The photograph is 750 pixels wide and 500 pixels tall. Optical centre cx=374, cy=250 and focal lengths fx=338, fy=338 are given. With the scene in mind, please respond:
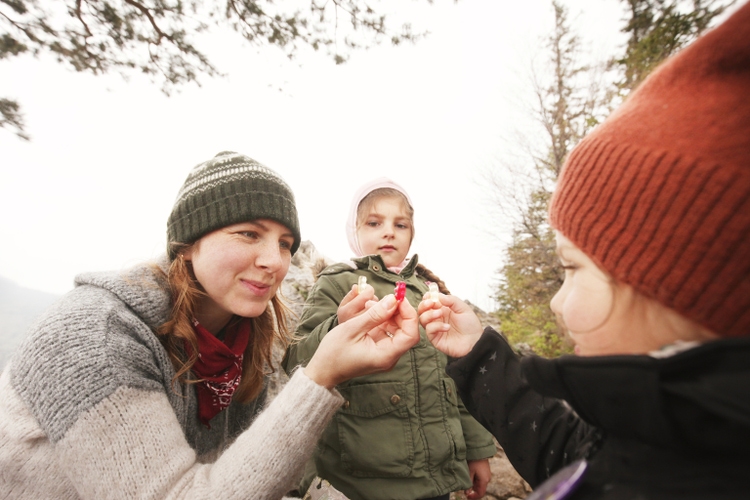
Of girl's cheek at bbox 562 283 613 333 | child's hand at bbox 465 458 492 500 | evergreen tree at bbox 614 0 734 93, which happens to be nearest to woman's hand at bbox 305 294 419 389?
girl's cheek at bbox 562 283 613 333

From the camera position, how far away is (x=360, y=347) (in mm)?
1646

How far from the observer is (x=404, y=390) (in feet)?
7.55

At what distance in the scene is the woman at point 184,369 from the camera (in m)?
1.30

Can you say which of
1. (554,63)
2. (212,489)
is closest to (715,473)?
(212,489)

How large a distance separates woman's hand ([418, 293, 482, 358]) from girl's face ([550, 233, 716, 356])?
680mm

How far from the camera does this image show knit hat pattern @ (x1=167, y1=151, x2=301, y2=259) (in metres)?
1.97

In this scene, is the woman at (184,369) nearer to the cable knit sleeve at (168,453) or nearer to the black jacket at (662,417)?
the cable knit sleeve at (168,453)

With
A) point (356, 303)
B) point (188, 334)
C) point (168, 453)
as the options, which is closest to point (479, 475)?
point (356, 303)

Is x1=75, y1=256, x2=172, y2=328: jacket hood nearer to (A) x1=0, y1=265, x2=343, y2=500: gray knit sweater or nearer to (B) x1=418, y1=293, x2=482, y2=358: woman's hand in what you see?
(A) x1=0, y1=265, x2=343, y2=500: gray knit sweater

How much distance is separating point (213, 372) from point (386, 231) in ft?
5.83

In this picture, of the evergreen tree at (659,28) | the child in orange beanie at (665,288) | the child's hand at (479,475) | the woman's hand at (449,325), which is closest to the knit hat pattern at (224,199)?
the woman's hand at (449,325)

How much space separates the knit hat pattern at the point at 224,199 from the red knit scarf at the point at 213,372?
57cm

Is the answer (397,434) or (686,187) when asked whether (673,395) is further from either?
(397,434)

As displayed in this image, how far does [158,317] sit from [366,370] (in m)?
1.13
